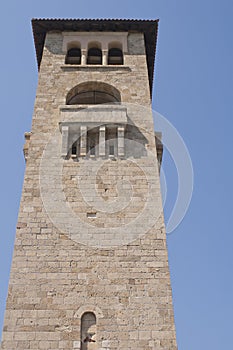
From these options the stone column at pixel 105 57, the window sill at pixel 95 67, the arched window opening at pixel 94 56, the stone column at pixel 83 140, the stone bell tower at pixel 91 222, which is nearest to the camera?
the stone bell tower at pixel 91 222

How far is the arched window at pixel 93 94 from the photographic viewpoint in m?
18.4

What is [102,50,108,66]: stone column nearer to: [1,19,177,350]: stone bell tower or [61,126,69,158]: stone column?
[1,19,177,350]: stone bell tower

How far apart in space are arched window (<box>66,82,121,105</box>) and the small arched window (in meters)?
2.25

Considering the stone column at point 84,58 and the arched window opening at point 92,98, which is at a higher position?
the stone column at point 84,58

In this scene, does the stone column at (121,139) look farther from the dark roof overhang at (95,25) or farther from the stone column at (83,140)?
the dark roof overhang at (95,25)

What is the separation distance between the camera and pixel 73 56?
21.0 m

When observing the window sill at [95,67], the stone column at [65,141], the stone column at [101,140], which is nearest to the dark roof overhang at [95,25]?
the window sill at [95,67]

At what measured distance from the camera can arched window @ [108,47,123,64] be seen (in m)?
20.6

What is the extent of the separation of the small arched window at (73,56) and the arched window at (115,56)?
4.22ft

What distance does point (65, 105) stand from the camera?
55.8 ft

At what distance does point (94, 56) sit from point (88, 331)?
12.8 meters

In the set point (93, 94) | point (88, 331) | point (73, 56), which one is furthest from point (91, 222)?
point (73, 56)

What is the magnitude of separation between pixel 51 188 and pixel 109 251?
2757 mm

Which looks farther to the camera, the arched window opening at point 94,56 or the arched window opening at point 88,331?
the arched window opening at point 94,56
